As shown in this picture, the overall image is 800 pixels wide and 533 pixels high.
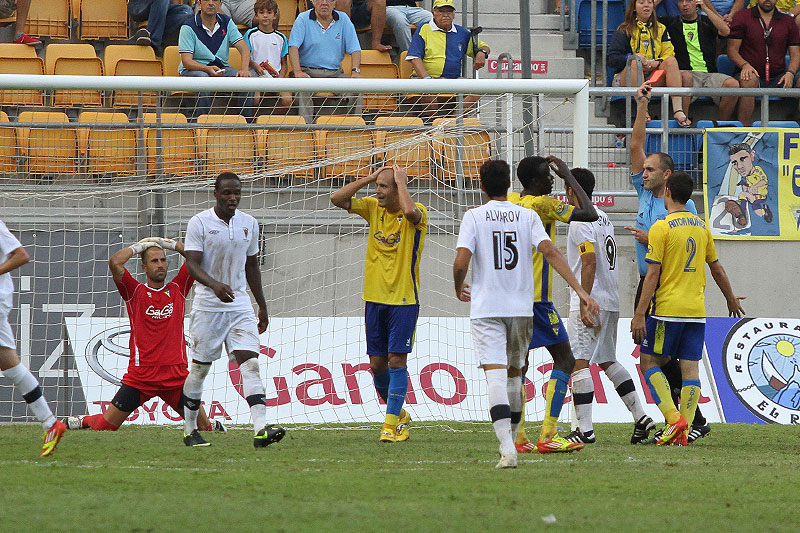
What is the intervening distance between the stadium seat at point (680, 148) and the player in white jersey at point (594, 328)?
509cm

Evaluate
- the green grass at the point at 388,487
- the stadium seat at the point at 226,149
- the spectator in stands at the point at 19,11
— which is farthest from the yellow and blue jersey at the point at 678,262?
the spectator in stands at the point at 19,11

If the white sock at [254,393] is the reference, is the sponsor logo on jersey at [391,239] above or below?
above

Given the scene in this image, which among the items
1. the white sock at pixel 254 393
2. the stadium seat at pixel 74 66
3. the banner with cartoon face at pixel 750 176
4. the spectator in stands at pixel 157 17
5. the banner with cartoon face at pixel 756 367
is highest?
the spectator in stands at pixel 157 17

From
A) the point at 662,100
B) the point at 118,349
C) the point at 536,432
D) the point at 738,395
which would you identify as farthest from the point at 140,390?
the point at 662,100

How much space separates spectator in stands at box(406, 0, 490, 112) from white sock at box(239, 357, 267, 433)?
6.98 m

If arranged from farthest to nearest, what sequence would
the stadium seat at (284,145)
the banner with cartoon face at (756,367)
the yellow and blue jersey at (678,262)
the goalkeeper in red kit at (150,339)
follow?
the stadium seat at (284,145), the banner with cartoon face at (756,367), the goalkeeper in red kit at (150,339), the yellow and blue jersey at (678,262)

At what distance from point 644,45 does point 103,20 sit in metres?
7.59

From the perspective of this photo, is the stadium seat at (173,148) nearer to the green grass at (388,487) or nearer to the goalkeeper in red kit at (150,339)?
the goalkeeper in red kit at (150,339)

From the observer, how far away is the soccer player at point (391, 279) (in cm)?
889

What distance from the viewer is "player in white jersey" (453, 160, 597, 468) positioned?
689 centimetres

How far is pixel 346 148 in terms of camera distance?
1149 cm

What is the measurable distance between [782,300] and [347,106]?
625 centimetres

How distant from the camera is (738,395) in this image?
453 inches

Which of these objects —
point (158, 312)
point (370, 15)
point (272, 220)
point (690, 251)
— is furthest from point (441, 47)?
point (690, 251)
